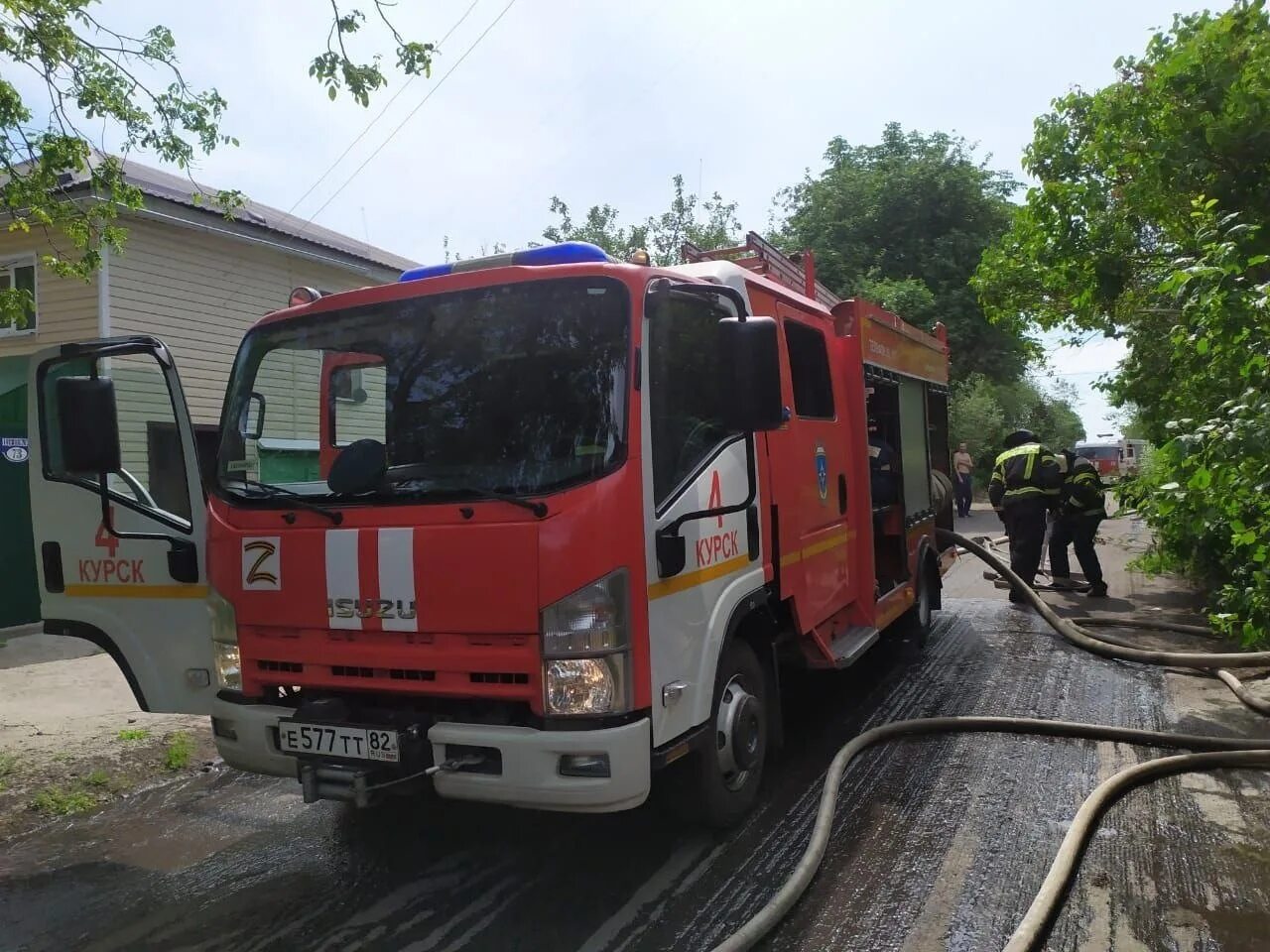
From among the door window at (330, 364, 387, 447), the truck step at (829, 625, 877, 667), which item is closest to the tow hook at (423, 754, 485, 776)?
the door window at (330, 364, 387, 447)

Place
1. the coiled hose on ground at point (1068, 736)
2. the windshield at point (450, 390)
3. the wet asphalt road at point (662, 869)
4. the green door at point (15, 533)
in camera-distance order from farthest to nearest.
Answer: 1. the green door at point (15, 533)
2. the windshield at point (450, 390)
3. the wet asphalt road at point (662, 869)
4. the coiled hose on ground at point (1068, 736)

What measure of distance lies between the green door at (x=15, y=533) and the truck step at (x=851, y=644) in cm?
739

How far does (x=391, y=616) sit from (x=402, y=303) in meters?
1.23

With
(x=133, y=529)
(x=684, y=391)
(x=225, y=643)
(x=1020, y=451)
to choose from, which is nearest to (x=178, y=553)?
(x=133, y=529)

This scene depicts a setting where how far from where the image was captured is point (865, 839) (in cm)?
386

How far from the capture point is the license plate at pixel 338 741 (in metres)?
3.23

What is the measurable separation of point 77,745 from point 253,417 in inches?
116

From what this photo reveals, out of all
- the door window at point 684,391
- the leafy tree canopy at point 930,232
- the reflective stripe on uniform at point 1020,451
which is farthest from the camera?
the leafy tree canopy at point 930,232

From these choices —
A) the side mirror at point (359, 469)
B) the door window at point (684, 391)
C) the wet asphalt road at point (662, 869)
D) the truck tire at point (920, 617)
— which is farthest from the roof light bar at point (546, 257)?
the truck tire at point (920, 617)

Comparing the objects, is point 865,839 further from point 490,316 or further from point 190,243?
point 190,243

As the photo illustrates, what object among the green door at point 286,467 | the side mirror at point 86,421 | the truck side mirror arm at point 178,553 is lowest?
the truck side mirror arm at point 178,553

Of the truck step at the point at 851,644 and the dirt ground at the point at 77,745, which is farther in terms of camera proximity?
the truck step at the point at 851,644

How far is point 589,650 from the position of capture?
10.1ft

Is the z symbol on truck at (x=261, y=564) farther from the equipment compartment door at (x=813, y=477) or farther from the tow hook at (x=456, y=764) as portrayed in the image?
the equipment compartment door at (x=813, y=477)
